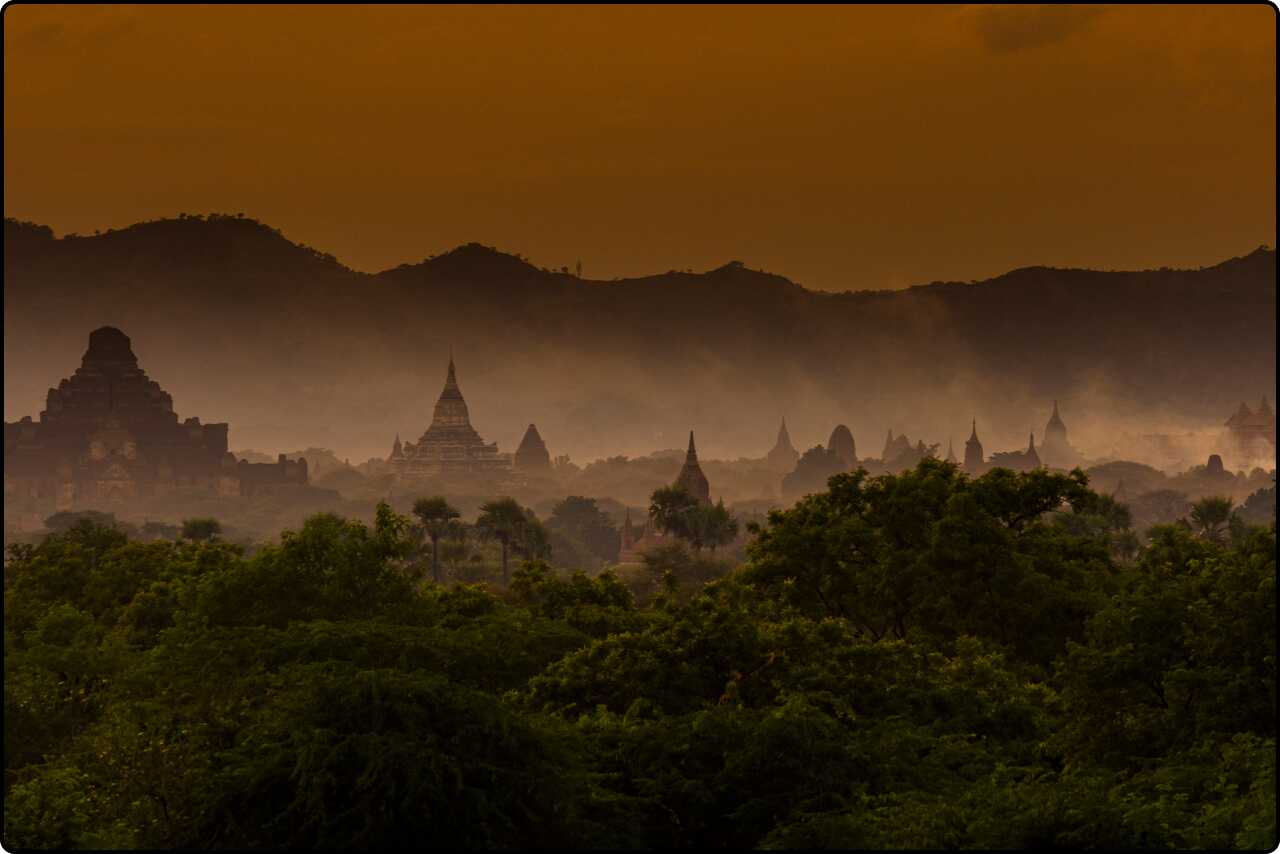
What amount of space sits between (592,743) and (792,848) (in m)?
5.30

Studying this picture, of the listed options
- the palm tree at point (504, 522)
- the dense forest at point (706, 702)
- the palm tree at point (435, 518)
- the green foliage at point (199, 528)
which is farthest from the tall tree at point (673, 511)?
the dense forest at point (706, 702)

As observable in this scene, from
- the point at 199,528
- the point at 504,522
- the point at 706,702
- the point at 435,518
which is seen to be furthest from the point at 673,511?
the point at 706,702

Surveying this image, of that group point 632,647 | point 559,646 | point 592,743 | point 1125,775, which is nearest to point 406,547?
point 559,646

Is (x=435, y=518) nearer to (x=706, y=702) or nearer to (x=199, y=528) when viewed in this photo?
(x=199, y=528)

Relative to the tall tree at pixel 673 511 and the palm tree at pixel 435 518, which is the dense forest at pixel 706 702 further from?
the tall tree at pixel 673 511

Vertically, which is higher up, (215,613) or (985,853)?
(215,613)

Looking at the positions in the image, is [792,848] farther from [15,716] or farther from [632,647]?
[15,716]

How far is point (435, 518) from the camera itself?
488 feet

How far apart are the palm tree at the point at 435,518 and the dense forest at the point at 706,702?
310 feet

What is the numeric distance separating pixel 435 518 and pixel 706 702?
391 ft

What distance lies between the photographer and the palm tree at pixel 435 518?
5679 inches

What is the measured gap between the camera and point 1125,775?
2952 centimetres

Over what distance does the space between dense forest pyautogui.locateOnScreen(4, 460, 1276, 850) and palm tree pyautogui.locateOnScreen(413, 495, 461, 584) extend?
9456cm

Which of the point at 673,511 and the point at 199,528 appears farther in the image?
the point at 673,511
